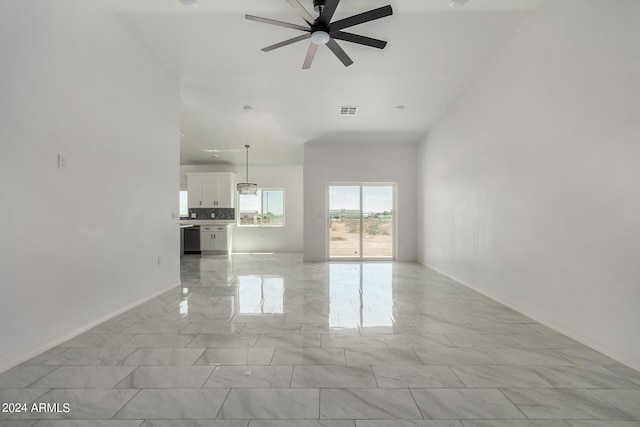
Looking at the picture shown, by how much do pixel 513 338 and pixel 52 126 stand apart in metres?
4.07

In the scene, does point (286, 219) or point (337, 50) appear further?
point (286, 219)

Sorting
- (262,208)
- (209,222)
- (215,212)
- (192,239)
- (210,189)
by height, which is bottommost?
(192,239)

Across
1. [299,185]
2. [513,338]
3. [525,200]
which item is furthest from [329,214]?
[513,338]

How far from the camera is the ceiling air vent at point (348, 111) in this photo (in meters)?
5.35

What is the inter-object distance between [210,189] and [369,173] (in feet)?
16.5

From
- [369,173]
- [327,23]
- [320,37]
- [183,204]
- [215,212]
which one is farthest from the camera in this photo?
[183,204]

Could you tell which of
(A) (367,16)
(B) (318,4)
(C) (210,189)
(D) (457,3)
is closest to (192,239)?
(C) (210,189)

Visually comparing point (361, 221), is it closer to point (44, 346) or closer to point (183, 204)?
point (183, 204)

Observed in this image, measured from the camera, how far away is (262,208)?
9.85 meters

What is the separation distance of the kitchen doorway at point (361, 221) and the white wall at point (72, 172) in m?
4.42

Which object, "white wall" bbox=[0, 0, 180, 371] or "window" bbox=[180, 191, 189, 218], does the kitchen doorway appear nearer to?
"white wall" bbox=[0, 0, 180, 371]

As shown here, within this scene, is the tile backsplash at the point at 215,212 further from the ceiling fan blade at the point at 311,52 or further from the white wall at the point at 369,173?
the ceiling fan blade at the point at 311,52

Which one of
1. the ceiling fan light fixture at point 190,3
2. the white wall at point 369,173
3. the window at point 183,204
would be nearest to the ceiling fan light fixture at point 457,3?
the ceiling fan light fixture at point 190,3

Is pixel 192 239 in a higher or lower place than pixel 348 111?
lower
